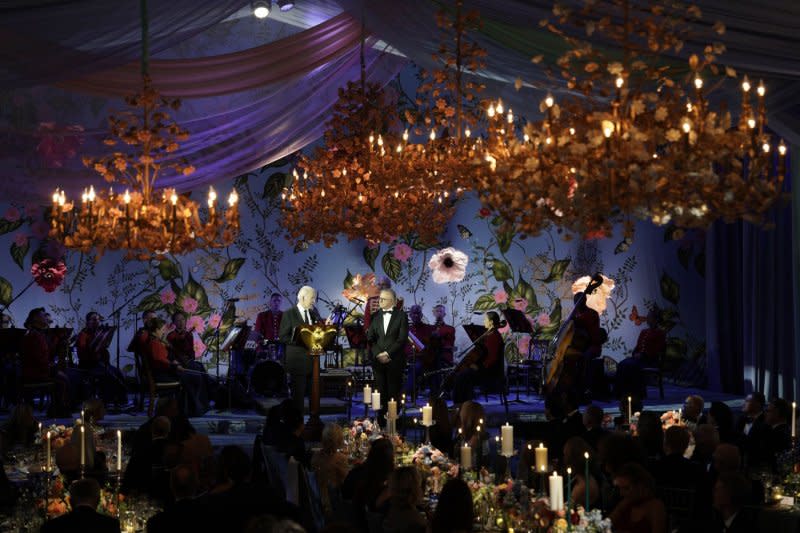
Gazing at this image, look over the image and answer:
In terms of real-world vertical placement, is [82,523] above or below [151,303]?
below

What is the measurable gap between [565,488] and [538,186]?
3.25 m

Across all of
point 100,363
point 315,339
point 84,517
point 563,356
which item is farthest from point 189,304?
point 84,517

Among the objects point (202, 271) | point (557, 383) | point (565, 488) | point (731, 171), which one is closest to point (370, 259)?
point (202, 271)

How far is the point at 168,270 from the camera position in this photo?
16.6 meters

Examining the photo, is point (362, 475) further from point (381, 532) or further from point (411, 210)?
point (411, 210)

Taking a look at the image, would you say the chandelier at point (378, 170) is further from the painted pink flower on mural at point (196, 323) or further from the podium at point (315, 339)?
the painted pink flower on mural at point (196, 323)

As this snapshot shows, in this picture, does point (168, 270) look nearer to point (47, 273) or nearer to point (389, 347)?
point (47, 273)

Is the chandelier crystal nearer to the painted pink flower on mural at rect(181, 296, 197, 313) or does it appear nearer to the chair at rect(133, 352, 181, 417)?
the chair at rect(133, 352, 181, 417)

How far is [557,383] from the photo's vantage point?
1205 centimetres

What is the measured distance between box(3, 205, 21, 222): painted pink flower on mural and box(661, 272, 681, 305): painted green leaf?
9759 millimetres

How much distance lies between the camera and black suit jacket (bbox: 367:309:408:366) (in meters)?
12.4

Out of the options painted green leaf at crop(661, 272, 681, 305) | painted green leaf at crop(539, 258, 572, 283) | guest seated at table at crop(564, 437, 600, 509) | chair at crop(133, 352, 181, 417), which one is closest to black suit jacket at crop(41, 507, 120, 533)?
guest seated at table at crop(564, 437, 600, 509)

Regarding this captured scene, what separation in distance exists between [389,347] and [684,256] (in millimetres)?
6494

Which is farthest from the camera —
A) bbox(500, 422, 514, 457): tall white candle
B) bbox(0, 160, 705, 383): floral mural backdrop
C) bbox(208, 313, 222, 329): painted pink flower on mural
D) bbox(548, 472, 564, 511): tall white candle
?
bbox(208, 313, 222, 329): painted pink flower on mural
